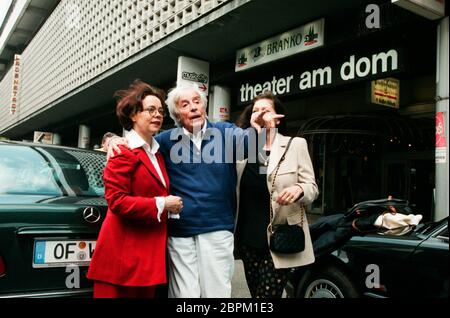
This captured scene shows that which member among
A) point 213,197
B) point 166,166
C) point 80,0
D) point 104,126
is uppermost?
point 80,0

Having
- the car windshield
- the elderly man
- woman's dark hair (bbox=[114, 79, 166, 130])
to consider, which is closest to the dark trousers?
the elderly man

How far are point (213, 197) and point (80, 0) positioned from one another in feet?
48.7

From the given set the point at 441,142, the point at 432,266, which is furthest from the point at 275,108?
the point at 441,142

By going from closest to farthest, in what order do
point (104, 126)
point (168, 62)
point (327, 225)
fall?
point (327, 225)
point (168, 62)
point (104, 126)

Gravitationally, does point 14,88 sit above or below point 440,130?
above

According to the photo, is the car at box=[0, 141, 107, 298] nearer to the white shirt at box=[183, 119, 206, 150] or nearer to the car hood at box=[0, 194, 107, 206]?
the car hood at box=[0, 194, 107, 206]

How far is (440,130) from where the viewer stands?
5.09m

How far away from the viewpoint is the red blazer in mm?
1889

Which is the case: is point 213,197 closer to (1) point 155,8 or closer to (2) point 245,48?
(2) point 245,48

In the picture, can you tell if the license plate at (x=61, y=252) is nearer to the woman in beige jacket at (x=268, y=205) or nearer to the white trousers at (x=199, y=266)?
the white trousers at (x=199, y=266)

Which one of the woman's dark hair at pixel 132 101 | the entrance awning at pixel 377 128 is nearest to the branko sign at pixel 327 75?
the entrance awning at pixel 377 128

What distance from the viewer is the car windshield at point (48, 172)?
257 centimetres
